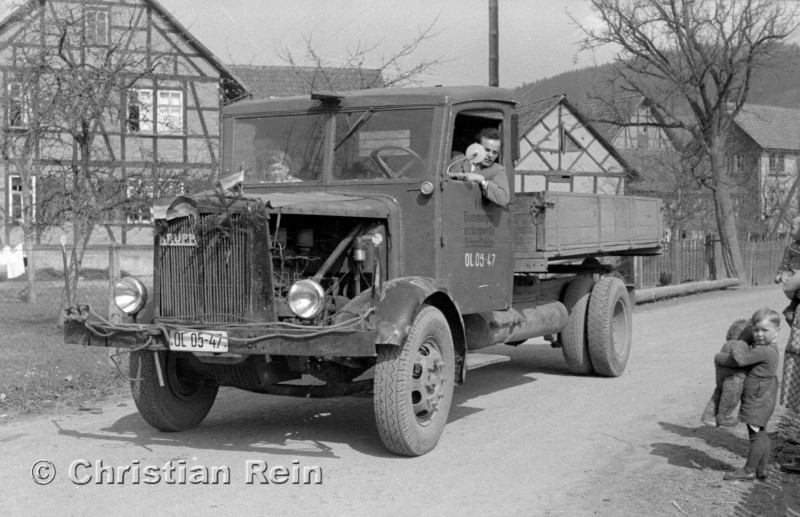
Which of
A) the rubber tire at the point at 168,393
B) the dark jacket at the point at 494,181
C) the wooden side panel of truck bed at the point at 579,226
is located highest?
the dark jacket at the point at 494,181

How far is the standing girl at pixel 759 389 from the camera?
20.1 ft

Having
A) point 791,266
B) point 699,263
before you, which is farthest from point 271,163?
point 699,263

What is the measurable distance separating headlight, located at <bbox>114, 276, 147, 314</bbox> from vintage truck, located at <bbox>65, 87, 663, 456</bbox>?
12 millimetres

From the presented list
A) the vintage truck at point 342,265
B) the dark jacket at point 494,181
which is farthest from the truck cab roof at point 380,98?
the dark jacket at point 494,181

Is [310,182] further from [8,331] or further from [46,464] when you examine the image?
[8,331]

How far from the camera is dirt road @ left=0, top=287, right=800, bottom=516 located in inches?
222

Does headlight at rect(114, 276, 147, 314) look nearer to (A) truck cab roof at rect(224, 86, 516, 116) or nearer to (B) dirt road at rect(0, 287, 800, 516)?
(B) dirt road at rect(0, 287, 800, 516)

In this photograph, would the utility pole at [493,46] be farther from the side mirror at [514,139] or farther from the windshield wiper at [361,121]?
the windshield wiper at [361,121]

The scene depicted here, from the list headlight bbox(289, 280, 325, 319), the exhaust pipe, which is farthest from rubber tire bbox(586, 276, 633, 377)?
headlight bbox(289, 280, 325, 319)

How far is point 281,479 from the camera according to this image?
611 centimetres

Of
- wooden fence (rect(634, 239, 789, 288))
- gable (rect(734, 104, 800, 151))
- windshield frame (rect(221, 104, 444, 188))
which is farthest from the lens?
gable (rect(734, 104, 800, 151))

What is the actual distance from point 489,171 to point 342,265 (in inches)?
69.7

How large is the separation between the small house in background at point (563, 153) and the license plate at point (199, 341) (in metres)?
26.2

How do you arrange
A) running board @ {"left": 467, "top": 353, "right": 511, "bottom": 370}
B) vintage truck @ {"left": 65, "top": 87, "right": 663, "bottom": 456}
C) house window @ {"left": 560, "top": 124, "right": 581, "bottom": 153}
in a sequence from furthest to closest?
house window @ {"left": 560, "top": 124, "right": 581, "bottom": 153} < running board @ {"left": 467, "top": 353, "right": 511, "bottom": 370} < vintage truck @ {"left": 65, "top": 87, "right": 663, "bottom": 456}
